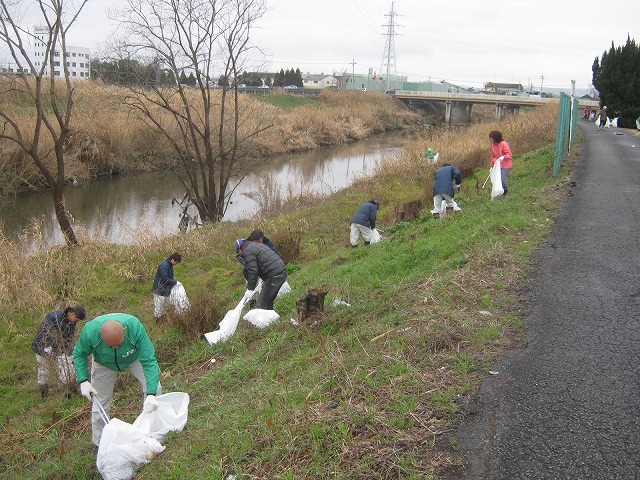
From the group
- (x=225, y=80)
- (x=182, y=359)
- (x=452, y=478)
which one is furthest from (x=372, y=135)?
(x=452, y=478)

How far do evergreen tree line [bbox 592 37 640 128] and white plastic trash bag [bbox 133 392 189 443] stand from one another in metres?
32.6

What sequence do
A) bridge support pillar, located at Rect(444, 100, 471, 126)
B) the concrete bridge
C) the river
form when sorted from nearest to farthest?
the river
the concrete bridge
bridge support pillar, located at Rect(444, 100, 471, 126)

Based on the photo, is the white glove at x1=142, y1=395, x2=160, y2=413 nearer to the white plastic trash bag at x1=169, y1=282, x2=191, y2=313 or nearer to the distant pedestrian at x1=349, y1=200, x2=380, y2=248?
the white plastic trash bag at x1=169, y1=282, x2=191, y2=313

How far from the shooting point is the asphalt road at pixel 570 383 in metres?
3.49

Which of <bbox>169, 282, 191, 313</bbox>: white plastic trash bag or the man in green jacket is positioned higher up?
the man in green jacket

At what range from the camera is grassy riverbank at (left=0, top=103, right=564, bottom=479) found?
383cm

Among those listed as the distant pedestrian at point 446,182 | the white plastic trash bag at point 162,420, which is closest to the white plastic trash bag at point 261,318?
the white plastic trash bag at point 162,420

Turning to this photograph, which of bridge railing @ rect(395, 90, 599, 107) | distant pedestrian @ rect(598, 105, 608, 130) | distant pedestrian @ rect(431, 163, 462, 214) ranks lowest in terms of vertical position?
distant pedestrian @ rect(431, 163, 462, 214)

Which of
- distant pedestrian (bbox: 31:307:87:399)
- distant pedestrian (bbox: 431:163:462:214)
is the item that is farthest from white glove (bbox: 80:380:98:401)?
distant pedestrian (bbox: 431:163:462:214)

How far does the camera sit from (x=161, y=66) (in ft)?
60.0

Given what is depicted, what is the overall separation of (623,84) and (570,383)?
32.5 metres

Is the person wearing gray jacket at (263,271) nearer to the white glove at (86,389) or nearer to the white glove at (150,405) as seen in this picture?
the white glove at (86,389)

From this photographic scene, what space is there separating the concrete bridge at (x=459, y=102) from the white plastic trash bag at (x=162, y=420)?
2218 inches

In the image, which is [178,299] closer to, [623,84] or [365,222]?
[365,222]
